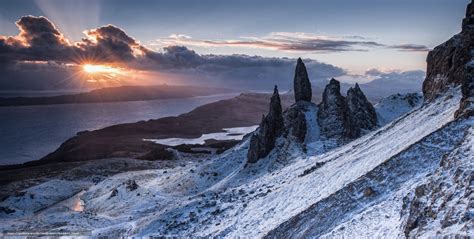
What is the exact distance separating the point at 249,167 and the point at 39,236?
1180 inches

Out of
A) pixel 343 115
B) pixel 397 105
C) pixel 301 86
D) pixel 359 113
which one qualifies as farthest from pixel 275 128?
pixel 397 105

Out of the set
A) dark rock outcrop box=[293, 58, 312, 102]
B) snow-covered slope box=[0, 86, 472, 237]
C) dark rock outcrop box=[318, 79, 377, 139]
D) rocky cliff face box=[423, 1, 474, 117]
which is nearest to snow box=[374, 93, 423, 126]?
dark rock outcrop box=[318, 79, 377, 139]

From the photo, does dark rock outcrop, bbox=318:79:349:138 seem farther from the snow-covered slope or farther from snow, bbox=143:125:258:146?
snow, bbox=143:125:258:146

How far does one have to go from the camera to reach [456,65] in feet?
118

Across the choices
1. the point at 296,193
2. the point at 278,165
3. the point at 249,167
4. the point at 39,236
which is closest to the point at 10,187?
the point at 39,236

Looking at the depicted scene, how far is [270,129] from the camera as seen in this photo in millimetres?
61719

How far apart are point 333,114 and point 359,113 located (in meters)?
7.15

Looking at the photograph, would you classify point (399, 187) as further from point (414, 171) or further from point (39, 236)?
point (39, 236)

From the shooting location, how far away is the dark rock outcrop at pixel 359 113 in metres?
65.5

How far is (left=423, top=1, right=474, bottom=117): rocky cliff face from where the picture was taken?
2612 centimetres

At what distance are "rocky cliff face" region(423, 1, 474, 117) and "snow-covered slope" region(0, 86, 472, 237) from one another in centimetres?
225

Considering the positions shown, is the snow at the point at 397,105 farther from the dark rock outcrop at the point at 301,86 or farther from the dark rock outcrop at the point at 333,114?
the dark rock outcrop at the point at 301,86

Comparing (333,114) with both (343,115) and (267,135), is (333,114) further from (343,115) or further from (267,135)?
(267,135)

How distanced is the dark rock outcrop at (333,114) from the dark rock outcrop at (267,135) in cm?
811
